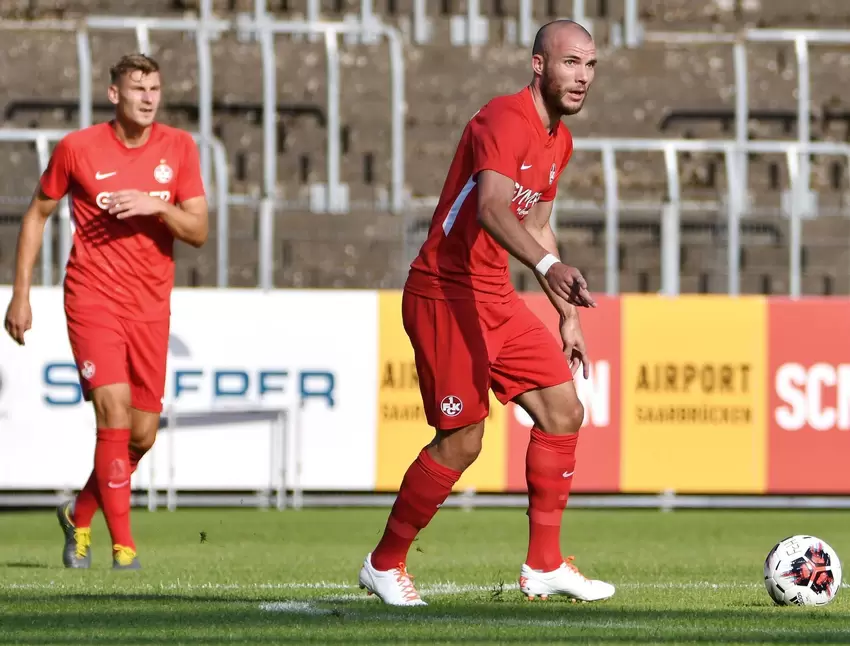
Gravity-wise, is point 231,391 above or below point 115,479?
above

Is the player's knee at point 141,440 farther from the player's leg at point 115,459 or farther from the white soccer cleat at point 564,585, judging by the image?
the white soccer cleat at point 564,585

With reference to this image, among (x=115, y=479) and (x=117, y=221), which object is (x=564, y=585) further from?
(x=117, y=221)

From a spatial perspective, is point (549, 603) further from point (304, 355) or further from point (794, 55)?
point (794, 55)

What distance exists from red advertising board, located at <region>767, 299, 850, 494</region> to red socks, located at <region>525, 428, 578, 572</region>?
736 cm

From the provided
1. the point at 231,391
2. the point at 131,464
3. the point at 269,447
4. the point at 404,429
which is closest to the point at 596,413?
the point at 404,429

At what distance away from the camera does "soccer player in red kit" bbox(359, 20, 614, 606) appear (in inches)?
243

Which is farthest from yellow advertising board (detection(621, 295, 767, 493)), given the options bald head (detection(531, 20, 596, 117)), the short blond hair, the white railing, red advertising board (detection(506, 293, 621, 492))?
bald head (detection(531, 20, 596, 117))

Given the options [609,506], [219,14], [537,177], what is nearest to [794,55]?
[219,14]

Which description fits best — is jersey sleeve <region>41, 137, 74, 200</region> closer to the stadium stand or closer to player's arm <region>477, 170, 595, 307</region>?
player's arm <region>477, 170, 595, 307</region>

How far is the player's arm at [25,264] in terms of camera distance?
8.00m

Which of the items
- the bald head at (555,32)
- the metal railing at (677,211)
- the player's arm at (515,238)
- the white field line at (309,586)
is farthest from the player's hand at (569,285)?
the metal railing at (677,211)

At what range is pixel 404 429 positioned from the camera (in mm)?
13266

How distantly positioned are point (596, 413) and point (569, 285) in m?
8.06

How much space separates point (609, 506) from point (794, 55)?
804 centimetres
